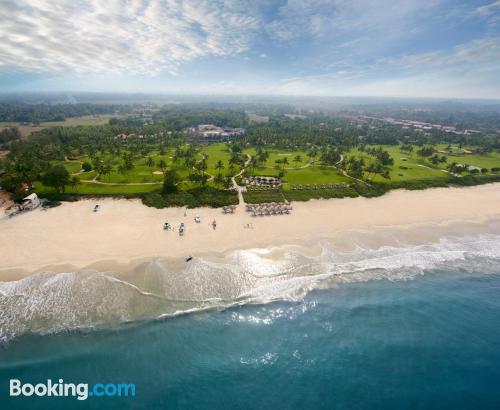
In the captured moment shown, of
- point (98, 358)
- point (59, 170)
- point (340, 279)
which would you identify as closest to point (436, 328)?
point (340, 279)

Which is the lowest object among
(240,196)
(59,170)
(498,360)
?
(498,360)

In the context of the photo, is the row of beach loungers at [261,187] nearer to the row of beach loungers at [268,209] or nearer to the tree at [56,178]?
the row of beach loungers at [268,209]

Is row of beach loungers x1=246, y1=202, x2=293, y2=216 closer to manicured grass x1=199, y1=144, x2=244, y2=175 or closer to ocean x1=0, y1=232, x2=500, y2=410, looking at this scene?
ocean x1=0, y1=232, x2=500, y2=410

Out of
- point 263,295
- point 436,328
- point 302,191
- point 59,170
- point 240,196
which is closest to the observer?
point 436,328

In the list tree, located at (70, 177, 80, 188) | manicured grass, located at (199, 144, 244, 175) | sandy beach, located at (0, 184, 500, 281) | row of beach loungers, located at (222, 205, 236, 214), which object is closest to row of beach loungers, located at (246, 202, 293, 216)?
sandy beach, located at (0, 184, 500, 281)

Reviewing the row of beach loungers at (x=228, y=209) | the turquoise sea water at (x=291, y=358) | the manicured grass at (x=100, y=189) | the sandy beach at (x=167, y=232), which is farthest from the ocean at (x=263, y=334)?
the manicured grass at (x=100, y=189)

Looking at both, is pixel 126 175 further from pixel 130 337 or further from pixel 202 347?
pixel 202 347
